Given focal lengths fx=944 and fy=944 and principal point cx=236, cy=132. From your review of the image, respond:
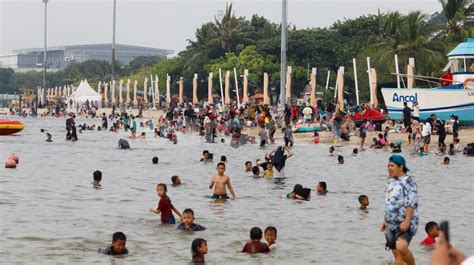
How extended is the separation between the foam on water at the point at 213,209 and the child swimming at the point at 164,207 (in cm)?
23

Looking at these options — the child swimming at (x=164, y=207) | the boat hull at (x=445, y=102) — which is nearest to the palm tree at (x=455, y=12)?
the boat hull at (x=445, y=102)

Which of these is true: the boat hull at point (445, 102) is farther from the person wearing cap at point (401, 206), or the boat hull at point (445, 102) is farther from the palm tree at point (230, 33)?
the palm tree at point (230, 33)

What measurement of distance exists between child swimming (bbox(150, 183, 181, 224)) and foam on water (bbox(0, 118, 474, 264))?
0.23 meters

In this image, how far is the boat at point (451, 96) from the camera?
42.8m

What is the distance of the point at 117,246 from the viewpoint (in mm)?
12859

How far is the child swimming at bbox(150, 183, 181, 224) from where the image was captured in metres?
15.5

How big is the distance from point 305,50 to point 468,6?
85.3 ft

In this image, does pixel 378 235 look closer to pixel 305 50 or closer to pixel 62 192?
pixel 62 192

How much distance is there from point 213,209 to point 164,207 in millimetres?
2869

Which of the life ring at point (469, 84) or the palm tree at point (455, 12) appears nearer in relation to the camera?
the life ring at point (469, 84)

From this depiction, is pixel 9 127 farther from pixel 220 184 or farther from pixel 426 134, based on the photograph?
pixel 220 184

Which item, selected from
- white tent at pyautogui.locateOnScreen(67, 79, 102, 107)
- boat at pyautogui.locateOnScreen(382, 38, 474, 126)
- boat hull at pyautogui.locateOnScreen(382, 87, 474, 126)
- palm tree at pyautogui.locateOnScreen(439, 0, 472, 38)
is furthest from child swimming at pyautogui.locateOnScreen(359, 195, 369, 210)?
white tent at pyautogui.locateOnScreen(67, 79, 102, 107)

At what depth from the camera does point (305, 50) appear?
280 ft

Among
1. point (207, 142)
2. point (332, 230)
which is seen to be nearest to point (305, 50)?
point (207, 142)
